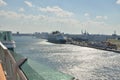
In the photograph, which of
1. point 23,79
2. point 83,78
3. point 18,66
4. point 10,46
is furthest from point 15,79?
point 83,78

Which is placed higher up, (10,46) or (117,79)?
(10,46)

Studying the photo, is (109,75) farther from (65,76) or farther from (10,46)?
(65,76)

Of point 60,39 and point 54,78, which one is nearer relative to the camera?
point 54,78

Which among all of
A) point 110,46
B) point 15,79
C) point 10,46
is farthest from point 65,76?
point 110,46

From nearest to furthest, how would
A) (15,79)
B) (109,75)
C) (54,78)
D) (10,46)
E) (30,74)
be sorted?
1. (54,78)
2. (30,74)
3. (15,79)
4. (10,46)
5. (109,75)

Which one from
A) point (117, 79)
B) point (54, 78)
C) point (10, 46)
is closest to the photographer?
point (54, 78)

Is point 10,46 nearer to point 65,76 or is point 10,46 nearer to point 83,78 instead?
point 65,76

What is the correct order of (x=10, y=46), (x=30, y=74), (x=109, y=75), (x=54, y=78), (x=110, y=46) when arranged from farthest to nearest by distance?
(x=110, y=46)
(x=109, y=75)
(x=10, y=46)
(x=30, y=74)
(x=54, y=78)

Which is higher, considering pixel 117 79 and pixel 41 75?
pixel 41 75

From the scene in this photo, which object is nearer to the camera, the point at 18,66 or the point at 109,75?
the point at 18,66
